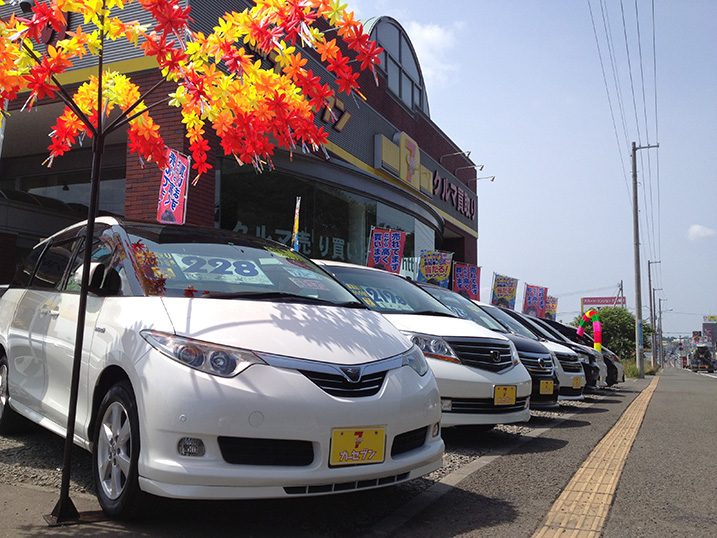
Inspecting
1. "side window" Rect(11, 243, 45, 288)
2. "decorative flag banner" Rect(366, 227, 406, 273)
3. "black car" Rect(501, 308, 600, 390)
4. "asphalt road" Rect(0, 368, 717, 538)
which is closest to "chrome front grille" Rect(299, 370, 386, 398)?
"asphalt road" Rect(0, 368, 717, 538)

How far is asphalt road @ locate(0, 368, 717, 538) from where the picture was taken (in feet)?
9.70

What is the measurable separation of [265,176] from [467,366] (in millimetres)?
9489

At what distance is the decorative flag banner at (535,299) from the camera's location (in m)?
29.2

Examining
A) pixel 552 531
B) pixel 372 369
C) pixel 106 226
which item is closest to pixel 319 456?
pixel 372 369

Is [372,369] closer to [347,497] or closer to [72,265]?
[347,497]

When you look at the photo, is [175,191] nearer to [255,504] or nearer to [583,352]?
[255,504]

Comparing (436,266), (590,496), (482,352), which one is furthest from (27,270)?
(436,266)

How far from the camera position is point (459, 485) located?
399cm

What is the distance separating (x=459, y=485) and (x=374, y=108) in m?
15.9

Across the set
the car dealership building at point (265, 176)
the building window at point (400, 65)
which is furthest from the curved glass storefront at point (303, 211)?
the building window at point (400, 65)

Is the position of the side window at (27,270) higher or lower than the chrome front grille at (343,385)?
higher

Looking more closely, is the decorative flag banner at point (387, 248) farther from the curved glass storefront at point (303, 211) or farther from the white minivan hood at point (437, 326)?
the white minivan hood at point (437, 326)

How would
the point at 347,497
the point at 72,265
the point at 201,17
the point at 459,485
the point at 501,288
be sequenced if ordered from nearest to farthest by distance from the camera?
the point at 347,497, the point at 459,485, the point at 72,265, the point at 201,17, the point at 501,288

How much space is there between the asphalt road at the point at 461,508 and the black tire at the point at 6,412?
1.36 metres
